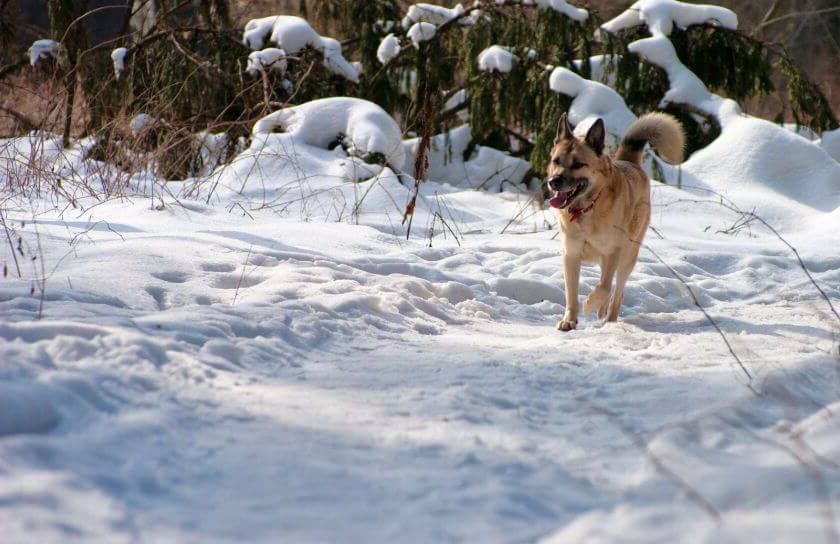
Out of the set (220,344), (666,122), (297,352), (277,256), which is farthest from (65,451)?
(666,122)

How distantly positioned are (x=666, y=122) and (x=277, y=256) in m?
2.76

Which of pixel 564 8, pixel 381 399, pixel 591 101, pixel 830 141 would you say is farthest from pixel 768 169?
pixel 381 399

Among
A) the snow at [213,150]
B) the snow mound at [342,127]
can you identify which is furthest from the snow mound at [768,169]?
the snow at [213,150]

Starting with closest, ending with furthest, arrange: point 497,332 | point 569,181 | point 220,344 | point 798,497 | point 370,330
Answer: point 798,497 → point 220,344 → point 370,330 → point 497,332 → point 569,181

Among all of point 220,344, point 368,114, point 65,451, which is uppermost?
point 65,451

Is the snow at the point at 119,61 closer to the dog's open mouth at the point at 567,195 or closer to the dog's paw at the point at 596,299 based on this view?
the dog's open mouth at the point at 567,195

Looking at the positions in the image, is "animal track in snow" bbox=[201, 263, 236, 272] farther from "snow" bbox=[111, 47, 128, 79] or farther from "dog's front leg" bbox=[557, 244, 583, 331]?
"snow" bbox=[111, 47, 128, 79]

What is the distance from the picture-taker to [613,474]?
2.07m

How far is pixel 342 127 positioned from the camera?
28.4 feet

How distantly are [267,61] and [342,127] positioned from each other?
1395mm

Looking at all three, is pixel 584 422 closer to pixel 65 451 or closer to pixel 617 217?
pixel 65 451

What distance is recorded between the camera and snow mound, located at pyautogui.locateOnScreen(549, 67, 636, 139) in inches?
341

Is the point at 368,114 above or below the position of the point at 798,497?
below

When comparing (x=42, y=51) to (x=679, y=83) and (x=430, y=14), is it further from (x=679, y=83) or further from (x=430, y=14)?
(x=679, y=83)
